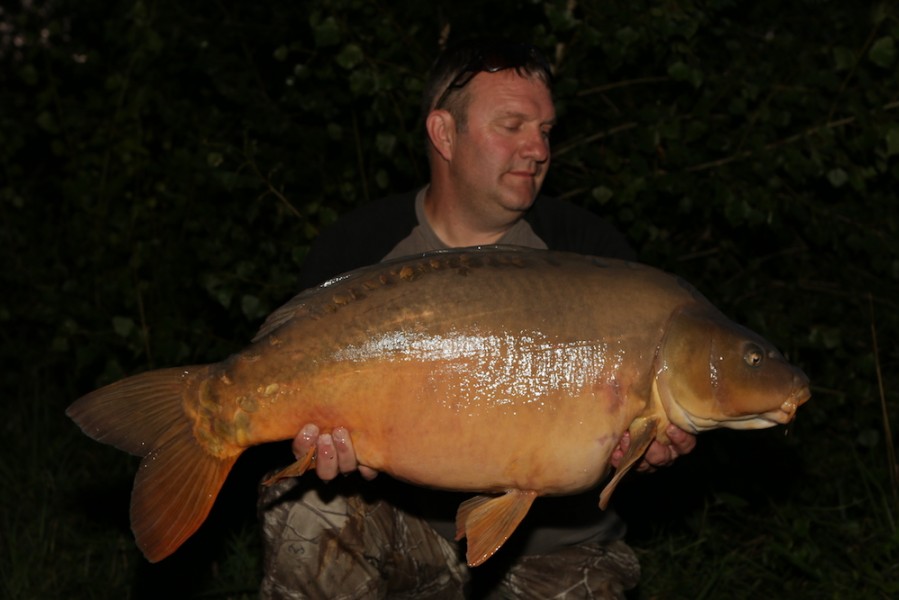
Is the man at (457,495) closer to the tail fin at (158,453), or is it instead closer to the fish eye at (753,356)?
the tail fin at (158,453)

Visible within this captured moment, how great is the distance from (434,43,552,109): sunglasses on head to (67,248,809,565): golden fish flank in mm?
699

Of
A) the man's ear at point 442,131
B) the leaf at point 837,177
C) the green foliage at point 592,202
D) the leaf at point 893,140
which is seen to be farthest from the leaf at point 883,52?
the man's ear at point 442,131

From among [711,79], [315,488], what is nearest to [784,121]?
[711,79]

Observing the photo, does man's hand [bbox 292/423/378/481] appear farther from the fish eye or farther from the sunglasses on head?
the sunglasses on head

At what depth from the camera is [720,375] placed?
195 centimetres

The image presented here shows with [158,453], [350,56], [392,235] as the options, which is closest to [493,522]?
[158,453]

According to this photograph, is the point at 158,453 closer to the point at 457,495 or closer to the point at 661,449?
the point at 457,495

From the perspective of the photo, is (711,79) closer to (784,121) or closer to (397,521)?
(784,121)

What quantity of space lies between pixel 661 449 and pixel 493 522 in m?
0.36

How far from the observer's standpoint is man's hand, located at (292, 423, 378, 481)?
1.98 metres

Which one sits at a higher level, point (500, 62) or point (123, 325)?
point (500, 62)

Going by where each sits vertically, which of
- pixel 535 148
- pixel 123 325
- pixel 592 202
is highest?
pixel 535 148

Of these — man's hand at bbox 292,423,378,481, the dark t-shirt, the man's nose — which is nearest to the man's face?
the man's nose

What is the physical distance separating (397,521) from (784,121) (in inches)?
58.7
